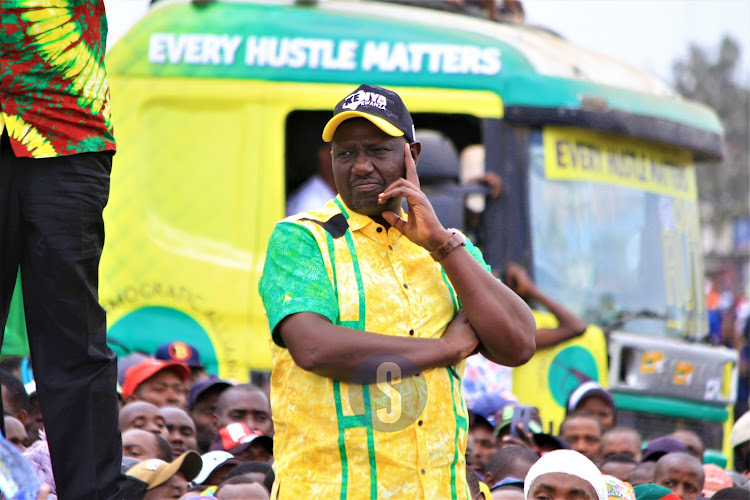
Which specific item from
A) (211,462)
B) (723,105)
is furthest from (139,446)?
(723,105)

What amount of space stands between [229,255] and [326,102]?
3.61 ft

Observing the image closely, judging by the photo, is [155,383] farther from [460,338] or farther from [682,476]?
[460,338]

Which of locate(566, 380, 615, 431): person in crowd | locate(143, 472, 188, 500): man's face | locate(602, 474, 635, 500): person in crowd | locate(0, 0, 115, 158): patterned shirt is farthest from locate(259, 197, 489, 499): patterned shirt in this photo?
locate(566, 380, 615, 431): person in crowd

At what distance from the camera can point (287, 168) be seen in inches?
300

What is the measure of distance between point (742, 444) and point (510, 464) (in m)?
1.74

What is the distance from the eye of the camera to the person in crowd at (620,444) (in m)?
6.41

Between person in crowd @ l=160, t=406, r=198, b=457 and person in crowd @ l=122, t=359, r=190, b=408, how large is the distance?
1.56 ft

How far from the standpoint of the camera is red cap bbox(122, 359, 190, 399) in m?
6.47

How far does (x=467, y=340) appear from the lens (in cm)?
296

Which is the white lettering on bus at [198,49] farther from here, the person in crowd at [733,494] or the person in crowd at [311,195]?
the person in crowd at [733,494]

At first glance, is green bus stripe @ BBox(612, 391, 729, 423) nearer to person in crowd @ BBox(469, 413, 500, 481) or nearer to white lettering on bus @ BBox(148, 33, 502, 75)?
person in crowd @ BBox(469, 413, 500, 481)

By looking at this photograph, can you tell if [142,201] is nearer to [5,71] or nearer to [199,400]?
[199,400]

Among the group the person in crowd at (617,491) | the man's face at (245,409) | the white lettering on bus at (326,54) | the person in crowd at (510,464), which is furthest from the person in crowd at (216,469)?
the white lettering on bus at (326,54)

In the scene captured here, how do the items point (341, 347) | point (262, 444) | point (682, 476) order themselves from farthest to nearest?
point (682, 476)
point (262, 444)
point (341, 347)
